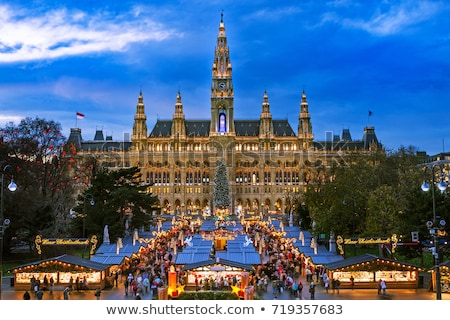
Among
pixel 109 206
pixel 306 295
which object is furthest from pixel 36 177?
pixel 306 295

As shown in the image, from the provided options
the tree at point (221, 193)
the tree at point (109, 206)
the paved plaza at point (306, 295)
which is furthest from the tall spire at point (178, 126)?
the paved plaza at point (306, 295)

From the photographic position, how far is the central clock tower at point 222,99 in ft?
352

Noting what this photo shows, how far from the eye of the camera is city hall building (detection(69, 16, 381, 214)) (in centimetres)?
10506

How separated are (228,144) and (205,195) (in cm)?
1211

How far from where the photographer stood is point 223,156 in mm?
105500

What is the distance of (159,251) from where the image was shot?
43031 millimetres

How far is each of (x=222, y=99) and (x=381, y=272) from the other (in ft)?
272

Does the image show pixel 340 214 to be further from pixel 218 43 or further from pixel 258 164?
pixel 218 43

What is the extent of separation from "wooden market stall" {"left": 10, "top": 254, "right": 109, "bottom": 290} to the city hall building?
245 ft

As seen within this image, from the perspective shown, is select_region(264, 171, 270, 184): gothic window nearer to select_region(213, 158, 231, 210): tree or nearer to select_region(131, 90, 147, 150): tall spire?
select_region(213, 158, 231, 210): tree

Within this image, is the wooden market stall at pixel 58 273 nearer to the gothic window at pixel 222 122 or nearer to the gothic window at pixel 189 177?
the gothic window at pixel 189 177

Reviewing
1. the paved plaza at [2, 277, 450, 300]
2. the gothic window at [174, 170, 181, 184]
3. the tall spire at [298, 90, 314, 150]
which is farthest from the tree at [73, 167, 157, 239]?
the tall spire at [298, 90, 314, 150]

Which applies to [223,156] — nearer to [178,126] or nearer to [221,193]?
[178,126]
